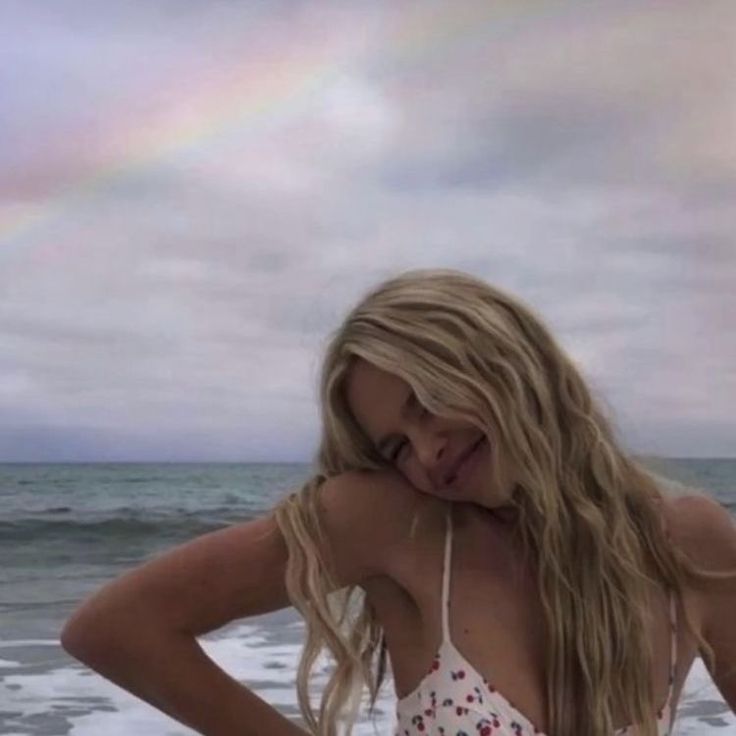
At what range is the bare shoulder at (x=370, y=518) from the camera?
2146 millimetres

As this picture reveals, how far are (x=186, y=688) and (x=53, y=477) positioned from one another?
34.9 meters

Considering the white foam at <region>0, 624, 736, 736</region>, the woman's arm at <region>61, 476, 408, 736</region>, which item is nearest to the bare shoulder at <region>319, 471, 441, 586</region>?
the woman's arm at <region>61, 476, 408, 736</region>

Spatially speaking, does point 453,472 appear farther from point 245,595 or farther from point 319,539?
point 245,595

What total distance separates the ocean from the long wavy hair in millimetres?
170

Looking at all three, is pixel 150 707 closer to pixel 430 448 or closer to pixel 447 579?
pixel 447 579

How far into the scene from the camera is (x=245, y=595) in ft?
6.95

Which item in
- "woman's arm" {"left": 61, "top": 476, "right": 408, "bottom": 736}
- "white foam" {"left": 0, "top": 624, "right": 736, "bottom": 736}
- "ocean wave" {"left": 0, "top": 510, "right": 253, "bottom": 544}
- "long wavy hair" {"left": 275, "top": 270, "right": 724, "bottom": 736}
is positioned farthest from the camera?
"ocean wave" {"left": 0, "top": 510, "right": 253, "bottom": 544}

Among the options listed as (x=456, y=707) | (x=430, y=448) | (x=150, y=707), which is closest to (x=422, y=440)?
(x=430, y=448)

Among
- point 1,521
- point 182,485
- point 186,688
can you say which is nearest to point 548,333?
point 186,688

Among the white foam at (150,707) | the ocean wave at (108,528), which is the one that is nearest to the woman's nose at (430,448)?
the white foam at (150,707)

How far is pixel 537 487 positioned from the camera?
2.06 metres

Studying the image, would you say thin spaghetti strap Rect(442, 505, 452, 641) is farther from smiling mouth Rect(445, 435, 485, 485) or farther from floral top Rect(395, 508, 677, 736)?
smiling mouth Rect(445, 435, 485, 485)

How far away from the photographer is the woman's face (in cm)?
203

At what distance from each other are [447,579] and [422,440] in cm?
28
